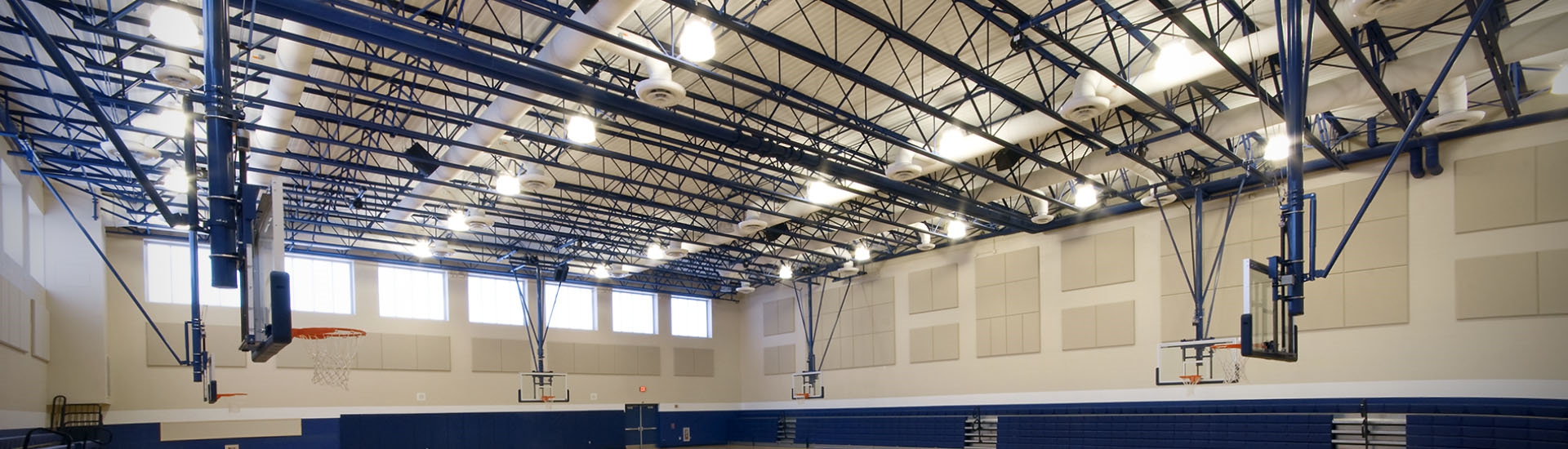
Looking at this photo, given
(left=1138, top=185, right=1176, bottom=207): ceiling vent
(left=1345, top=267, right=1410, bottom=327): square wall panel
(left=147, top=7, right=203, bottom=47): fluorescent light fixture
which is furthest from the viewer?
(left=1138, top=185, right=1176, bottom=207): ceiling vent

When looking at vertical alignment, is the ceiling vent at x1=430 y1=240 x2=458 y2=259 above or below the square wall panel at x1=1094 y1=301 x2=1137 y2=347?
above

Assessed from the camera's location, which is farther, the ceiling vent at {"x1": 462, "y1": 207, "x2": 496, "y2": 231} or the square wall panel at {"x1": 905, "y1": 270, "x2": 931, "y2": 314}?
the square wall panel at {"x1": 905, "y1": 270, "x2": 931, "y2": 314}

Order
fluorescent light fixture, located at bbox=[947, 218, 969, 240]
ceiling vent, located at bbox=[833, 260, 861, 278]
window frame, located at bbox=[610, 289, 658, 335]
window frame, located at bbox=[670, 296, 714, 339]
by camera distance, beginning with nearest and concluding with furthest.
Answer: fluorescent light fixture, located at bbox=[947, 218, 969, 240]
ceiling vent, located at bbox=[833, 260, 861, 278]
window frame, located at bbox=[610, 289, 658, 335]
window frame, located at bbox=[670, 296, 714, 339]

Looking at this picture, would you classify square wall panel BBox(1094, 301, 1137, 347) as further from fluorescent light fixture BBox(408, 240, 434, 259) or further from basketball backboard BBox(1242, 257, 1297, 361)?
fluorescent light fixture BBox(408, 240, 434, 259)

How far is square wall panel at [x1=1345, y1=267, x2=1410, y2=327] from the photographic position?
2033cm

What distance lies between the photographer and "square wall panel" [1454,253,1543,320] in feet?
60.4

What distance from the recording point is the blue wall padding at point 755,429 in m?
37.5

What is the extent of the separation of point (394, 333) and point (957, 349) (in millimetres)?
19194

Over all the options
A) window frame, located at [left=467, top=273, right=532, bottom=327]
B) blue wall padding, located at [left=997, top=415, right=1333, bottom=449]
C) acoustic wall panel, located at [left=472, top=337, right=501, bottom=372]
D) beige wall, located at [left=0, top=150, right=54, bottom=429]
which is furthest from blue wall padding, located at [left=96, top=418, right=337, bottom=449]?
blue wall padding, located at [left=997, top=415, right=1333, bottom=449]

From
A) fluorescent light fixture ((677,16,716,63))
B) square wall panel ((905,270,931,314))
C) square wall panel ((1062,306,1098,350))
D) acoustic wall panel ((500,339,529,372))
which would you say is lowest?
acoustic wall panel ((500,339,529,372))

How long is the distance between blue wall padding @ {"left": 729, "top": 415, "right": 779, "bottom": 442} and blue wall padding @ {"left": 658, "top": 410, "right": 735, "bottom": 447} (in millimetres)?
286

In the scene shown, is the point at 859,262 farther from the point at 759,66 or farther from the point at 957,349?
the point at 759,66

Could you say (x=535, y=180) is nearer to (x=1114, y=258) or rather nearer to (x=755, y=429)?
(x=1114, y=258)

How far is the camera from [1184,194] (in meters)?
24.0
